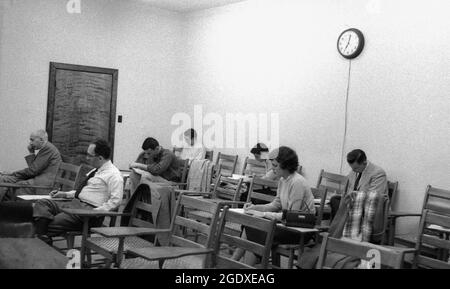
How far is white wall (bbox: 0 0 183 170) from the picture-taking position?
7.65 metres

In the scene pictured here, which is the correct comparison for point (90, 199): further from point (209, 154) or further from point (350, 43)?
point (209, 154)

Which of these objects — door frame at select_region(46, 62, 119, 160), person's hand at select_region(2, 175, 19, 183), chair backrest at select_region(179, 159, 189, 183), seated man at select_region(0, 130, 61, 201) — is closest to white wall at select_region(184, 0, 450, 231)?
chair backrest at select_region(179, 159, 189, 183)

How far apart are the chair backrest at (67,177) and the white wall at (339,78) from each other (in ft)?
9.04

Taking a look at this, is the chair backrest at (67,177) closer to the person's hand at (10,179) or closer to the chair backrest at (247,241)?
the person's hand at (10,179)

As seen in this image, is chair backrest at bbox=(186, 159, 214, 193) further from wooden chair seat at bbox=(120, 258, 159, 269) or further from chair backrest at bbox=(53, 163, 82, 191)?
wooden chair seat at bbox=(120, 258, 159, 269)

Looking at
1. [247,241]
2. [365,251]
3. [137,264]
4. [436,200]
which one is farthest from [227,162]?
[365,251]

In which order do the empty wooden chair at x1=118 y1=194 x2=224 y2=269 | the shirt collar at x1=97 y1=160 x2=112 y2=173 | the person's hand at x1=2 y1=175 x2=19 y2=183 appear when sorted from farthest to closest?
1. the person's hand at x1=2 y1=175 x2=19 y2=183
2. the shirt collar at x1=97 y1=160 x2=112 y2=173
3. the empty wooden chair at x1=118 y1=194 x2=224 y2=269

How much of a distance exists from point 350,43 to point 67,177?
134 inches

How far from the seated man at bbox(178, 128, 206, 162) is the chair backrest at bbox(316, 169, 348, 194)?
7.22ft

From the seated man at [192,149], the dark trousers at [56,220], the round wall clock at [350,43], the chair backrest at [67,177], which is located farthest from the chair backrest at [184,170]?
the dark trousers at [56,220]

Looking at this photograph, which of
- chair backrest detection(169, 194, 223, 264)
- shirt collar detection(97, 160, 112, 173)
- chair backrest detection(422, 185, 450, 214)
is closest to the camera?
chair backrest detection(169, 194, 223, 264)

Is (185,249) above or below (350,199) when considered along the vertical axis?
below

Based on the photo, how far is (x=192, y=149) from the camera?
320 inches
